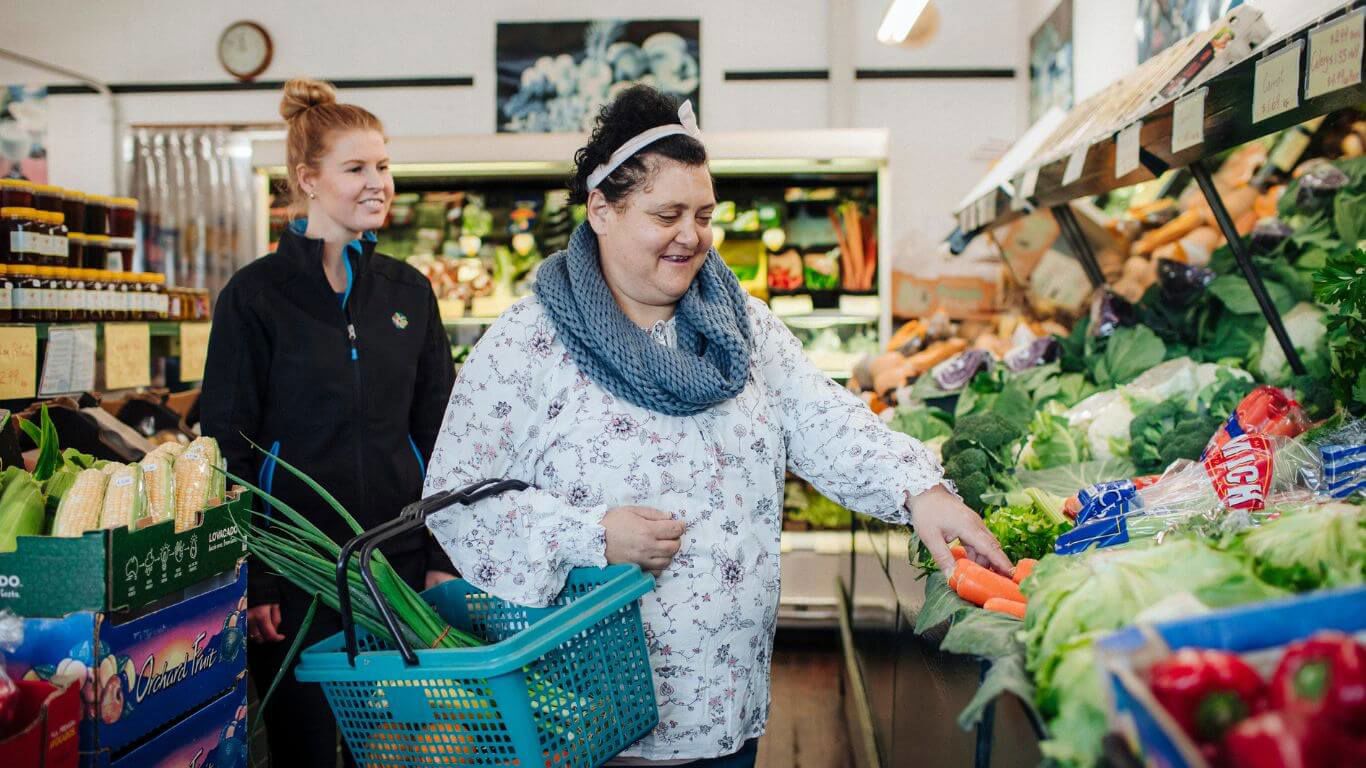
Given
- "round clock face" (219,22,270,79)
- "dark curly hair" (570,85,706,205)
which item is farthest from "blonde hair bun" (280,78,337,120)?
"round clock face" (219,22,270,79)

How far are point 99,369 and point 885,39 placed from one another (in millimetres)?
3236

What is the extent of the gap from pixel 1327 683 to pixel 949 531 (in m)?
1.03

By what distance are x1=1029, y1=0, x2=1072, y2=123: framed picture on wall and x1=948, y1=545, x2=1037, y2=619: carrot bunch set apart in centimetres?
423

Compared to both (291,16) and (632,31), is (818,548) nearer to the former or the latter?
(632,31)

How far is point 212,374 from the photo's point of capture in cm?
245

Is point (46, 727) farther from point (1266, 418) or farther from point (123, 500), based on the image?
point (1266, 418)

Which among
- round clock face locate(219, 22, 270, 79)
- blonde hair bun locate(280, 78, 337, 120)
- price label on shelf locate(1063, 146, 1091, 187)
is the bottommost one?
price label on shelf locate(1063, 146, 1091, 187)

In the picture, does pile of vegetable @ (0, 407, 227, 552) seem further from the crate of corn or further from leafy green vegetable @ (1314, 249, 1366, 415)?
leafy green vegetable @ (1314, 249, 1366, 415)

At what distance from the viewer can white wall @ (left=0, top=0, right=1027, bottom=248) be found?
619 cm

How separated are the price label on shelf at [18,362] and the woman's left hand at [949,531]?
2.28 meters

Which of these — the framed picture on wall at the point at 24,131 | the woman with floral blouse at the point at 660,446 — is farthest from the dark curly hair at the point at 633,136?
the framed picture on wall at the point at 24,131

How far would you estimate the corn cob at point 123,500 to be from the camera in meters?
1.67

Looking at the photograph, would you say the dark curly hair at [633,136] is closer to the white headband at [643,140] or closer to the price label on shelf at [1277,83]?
the white headband at [643,140]

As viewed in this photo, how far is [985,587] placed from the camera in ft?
5.55
